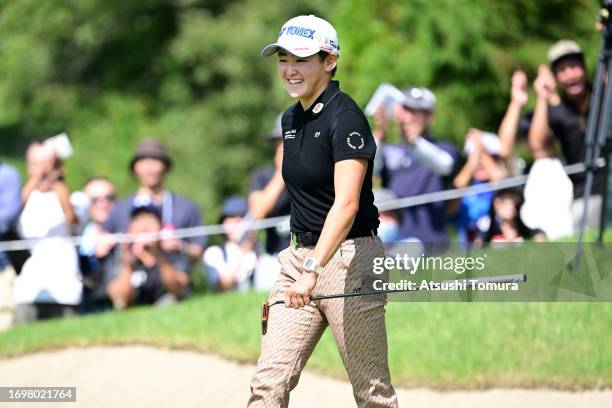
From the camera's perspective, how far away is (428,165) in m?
9.80

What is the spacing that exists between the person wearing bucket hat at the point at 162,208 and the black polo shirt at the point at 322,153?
555cm

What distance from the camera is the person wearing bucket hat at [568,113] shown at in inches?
367

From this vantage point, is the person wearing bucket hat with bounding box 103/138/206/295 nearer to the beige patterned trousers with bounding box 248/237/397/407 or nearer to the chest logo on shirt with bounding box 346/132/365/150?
the beige patterned trousers with bounding box 248/237/397/407

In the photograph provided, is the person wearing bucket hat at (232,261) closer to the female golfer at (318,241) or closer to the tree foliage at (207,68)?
the tree foliage at (207,68)

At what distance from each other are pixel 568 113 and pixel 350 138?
4.58 metres

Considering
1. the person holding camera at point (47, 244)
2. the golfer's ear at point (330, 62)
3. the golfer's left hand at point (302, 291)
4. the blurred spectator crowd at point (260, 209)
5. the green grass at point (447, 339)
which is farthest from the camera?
the person holding camera at point (47, 244)

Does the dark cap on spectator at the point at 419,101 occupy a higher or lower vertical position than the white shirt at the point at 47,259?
higher

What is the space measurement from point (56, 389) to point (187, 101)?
13917mm

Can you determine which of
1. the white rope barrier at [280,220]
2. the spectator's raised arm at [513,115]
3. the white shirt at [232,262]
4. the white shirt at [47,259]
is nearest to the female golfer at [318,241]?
the white rope barrier at [280,220]

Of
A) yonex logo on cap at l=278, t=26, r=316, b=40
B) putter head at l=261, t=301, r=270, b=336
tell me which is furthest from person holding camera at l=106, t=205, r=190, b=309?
yonex logo on cap at l=278, t=26, r=316, b=40

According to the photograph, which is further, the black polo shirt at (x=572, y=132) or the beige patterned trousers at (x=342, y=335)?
the black polo shirt at (x=572, y=132)

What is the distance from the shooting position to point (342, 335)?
17.7ft

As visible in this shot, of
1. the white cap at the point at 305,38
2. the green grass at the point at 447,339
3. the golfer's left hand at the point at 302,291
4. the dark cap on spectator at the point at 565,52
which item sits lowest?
the green grass at the point at 447,339

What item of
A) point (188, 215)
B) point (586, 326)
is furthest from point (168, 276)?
point (586, 326)
